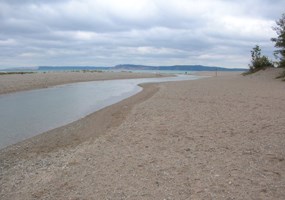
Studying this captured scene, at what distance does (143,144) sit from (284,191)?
442cm

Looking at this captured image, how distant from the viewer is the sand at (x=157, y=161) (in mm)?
5953

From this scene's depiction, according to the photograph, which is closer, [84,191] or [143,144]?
[84,191]

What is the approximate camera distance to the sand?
5.95 m

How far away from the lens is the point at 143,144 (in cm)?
927

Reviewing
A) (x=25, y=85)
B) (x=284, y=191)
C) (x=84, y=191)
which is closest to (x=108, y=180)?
(x=84, y=191)

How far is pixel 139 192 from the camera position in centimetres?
590

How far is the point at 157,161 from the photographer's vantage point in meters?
7.57

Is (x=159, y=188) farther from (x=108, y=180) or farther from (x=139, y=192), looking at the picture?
(x=108, y=180)

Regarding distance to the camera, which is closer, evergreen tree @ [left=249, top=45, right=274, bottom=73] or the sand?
the sand

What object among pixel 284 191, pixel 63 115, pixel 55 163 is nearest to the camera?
pixel 284 191

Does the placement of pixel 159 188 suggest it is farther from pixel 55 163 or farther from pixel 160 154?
pixel 55 163

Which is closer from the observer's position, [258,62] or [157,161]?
[157,161]

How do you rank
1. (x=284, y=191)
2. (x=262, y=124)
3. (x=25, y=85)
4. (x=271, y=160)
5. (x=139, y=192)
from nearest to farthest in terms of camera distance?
(x=284, y=191)
(x=139, y=192)
(x=271, y=160)
(x=262, y=124)
(x=25, y=85)

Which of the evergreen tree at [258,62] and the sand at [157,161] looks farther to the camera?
the evergreen tree at [258,62]
